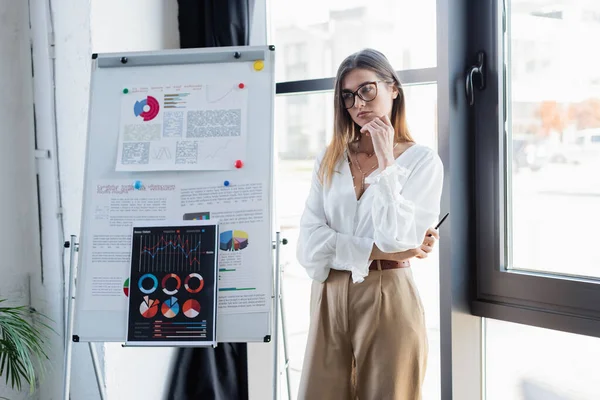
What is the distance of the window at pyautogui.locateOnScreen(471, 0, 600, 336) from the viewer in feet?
6.21

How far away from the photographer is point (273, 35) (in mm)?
2674

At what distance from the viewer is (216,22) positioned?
248 centimetres

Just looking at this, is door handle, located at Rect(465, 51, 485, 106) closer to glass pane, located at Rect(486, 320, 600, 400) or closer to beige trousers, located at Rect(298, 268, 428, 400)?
beige trousers, located at Rect(298, 268, 428, 400)

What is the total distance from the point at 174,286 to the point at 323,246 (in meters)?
0.45

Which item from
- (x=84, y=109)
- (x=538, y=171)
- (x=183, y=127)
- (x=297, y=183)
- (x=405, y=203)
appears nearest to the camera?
(x=405, y=203)

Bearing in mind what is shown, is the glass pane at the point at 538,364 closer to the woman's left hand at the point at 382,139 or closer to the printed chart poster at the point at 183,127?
the woman's left hand at the point at 382,139

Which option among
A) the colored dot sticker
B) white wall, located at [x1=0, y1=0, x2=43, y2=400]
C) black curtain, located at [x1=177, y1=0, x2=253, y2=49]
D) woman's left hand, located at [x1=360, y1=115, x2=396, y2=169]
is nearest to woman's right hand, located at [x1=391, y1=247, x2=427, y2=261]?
woman's left hand, located at [x1=360, y1=115, x2=396, y2=169]

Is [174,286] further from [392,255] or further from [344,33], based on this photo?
[344,33]

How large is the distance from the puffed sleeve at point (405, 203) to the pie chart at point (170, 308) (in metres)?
0.61

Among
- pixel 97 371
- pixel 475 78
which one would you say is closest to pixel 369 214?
pixel 475 78

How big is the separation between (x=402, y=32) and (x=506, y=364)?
124 centimetres

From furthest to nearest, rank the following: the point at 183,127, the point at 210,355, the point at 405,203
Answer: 1. the point at 210,355
2. the point at 183,127
3. the point at 405,203

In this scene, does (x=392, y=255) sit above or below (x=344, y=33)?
below

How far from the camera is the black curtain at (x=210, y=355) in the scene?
2.47m
